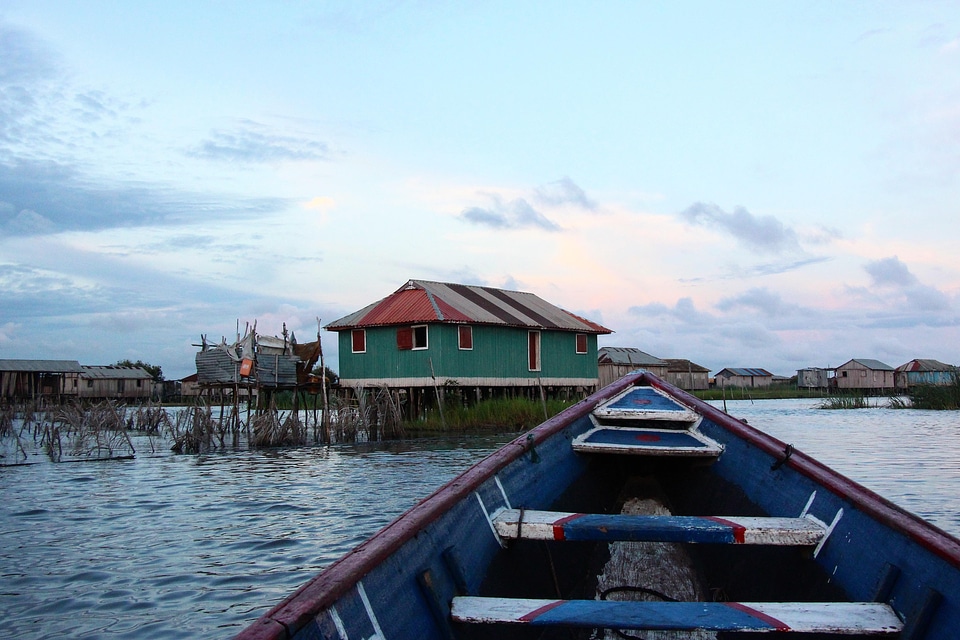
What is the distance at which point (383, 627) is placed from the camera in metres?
2.59

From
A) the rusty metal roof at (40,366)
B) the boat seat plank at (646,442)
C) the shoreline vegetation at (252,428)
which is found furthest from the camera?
the rusty metal roof at (40,366)

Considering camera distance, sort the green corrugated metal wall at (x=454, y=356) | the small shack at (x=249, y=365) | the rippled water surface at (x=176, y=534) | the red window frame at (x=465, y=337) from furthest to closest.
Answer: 1. the red window frame at (x=465, y=337)
2. the green corrugated metal wall at (x=454, y=356)
3. the small shack at (x=249, y=365)
4. the rippled water surface at (x=176, y=534)

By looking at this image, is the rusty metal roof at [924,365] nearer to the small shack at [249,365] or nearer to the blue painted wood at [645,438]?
the small shack at [249,365]

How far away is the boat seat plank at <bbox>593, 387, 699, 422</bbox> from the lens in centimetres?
630

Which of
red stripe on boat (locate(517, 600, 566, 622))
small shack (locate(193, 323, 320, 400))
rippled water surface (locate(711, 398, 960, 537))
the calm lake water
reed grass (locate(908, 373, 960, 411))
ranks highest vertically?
small shack (locate(193, 323, 320, 400))

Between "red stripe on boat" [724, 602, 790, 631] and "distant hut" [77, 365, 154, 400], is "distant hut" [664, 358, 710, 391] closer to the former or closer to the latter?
"distant hut" [77, 365, 154, 400]

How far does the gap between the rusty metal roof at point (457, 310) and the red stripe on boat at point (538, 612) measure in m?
22.3

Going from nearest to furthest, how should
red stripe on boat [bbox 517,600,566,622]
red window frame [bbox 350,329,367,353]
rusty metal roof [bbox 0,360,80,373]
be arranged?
red stripe on boat [bbox 517,600,566,622]
red window frame [bbox 350,329,367,353]
rusty metal roof [bbox 0,360,80,373]

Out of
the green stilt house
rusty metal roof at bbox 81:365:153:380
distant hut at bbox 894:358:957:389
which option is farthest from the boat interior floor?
distant hut at bbox 894:358:957:389

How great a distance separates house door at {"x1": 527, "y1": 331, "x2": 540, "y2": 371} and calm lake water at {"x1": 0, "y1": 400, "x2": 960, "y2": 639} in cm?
1002

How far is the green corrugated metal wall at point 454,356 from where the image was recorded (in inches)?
1011

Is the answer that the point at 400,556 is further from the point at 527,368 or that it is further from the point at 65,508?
the point at 527,368

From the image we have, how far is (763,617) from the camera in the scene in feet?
8.97

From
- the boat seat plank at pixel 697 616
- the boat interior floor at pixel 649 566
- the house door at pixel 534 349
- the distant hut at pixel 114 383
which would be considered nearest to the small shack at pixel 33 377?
the distant hut at pixel 114 383
